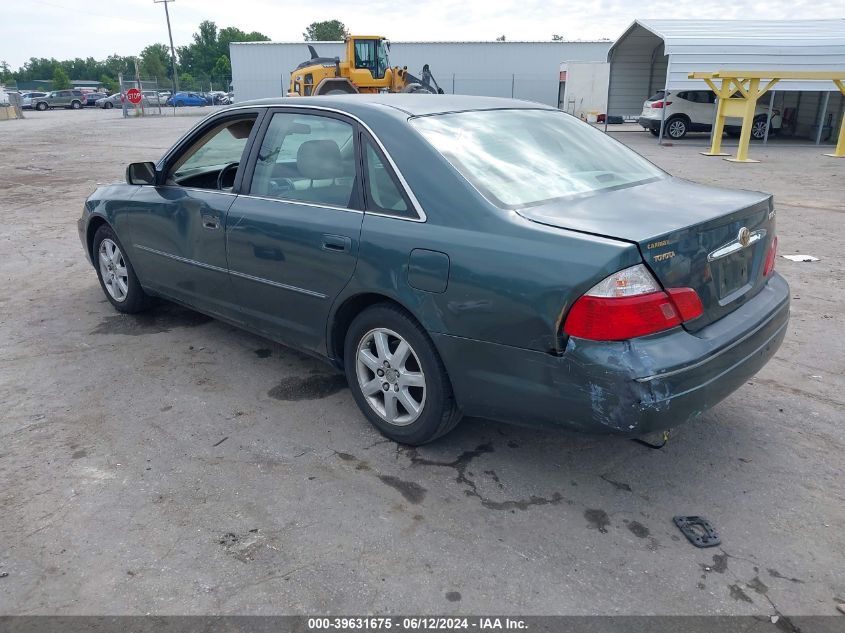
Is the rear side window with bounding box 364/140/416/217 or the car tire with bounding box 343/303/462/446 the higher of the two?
the rear side window with bounding box 364/140/416/217

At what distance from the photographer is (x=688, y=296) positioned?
2621 millimetres

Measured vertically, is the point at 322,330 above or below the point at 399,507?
above

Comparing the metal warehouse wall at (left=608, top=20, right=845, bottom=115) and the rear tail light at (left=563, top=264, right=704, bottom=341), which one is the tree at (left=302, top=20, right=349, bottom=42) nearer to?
the metal warehouse wall at (left=608, top=20, right=845, bottom=115)

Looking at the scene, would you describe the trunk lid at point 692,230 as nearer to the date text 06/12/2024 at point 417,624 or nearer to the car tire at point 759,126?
the date text 06/12/2024 at point 417,624

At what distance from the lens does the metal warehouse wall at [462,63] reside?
40688mm

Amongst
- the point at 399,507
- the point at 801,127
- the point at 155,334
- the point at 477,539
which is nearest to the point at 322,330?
the point at 399,507

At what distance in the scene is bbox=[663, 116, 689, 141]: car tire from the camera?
22.1 meters

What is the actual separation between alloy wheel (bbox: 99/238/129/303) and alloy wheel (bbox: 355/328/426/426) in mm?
2696

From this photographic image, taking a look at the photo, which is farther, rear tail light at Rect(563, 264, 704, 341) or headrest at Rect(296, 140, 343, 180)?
headrest at Rect(296, 140, 343, 180)

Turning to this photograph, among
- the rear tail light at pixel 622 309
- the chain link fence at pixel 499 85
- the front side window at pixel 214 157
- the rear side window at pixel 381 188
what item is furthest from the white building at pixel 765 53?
the rear tail light at pixel 622 309

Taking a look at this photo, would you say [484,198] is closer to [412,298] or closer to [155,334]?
[412,298]

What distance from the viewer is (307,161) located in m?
Result: 3.66

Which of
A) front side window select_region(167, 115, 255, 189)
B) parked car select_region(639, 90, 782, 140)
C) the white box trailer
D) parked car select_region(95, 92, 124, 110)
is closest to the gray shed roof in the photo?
parked car select_region(639, 90, 782, 140)

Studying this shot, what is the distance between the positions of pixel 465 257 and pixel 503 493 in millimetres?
1081
